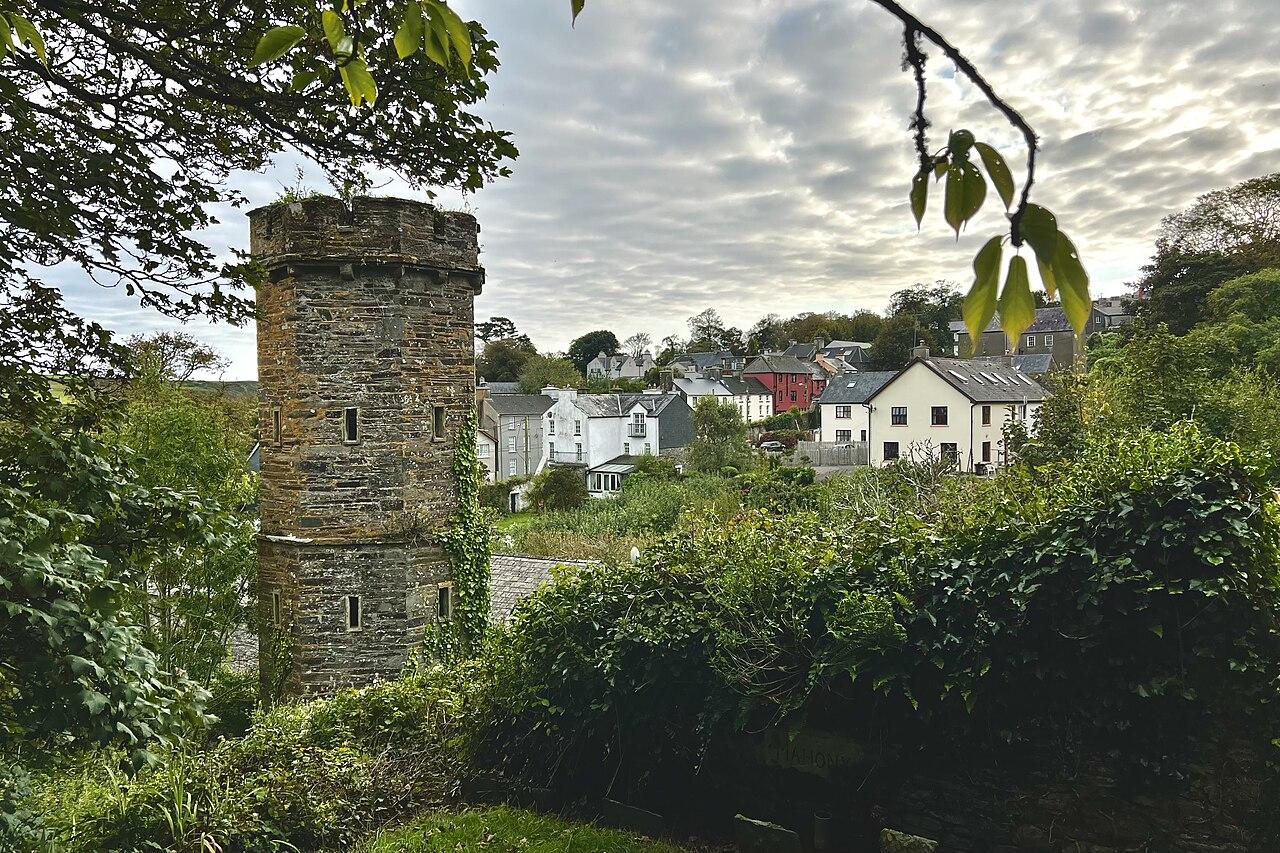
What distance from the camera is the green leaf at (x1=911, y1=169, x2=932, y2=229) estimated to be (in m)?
1.31

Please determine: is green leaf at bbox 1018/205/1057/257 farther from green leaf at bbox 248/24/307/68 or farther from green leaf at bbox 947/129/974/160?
green leaf at bbox 248/24/307/68

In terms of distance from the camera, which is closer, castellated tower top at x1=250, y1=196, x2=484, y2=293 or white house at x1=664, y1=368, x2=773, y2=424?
castellated tower top at x1=250, y1=196, x2=484, y2=293

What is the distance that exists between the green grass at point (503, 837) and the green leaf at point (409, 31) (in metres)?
6.51

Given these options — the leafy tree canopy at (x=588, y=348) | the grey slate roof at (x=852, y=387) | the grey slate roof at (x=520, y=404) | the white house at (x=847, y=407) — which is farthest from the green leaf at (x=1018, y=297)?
the leafy tree canopy at (x=588, y=348)

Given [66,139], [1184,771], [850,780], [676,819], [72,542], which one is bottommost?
[676,819]

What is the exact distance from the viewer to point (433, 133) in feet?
15.0

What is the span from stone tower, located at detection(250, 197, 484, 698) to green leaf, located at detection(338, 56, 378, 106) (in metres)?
10.4

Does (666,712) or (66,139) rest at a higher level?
(66,139)

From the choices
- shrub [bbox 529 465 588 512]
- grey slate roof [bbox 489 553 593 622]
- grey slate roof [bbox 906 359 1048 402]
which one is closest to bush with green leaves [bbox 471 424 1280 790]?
grey slate roof [bbox 489 553 593 622]

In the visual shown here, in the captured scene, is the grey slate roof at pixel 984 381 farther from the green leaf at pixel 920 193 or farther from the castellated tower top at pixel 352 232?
the green leaf at pixel 920 193

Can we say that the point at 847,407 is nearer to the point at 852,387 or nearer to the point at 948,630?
the point at 852,387

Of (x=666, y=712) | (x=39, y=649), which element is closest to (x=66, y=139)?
(x=39, y=649)

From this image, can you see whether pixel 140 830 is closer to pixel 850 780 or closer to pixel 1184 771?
pixel 850 780

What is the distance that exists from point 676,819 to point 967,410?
3191 centimetres
